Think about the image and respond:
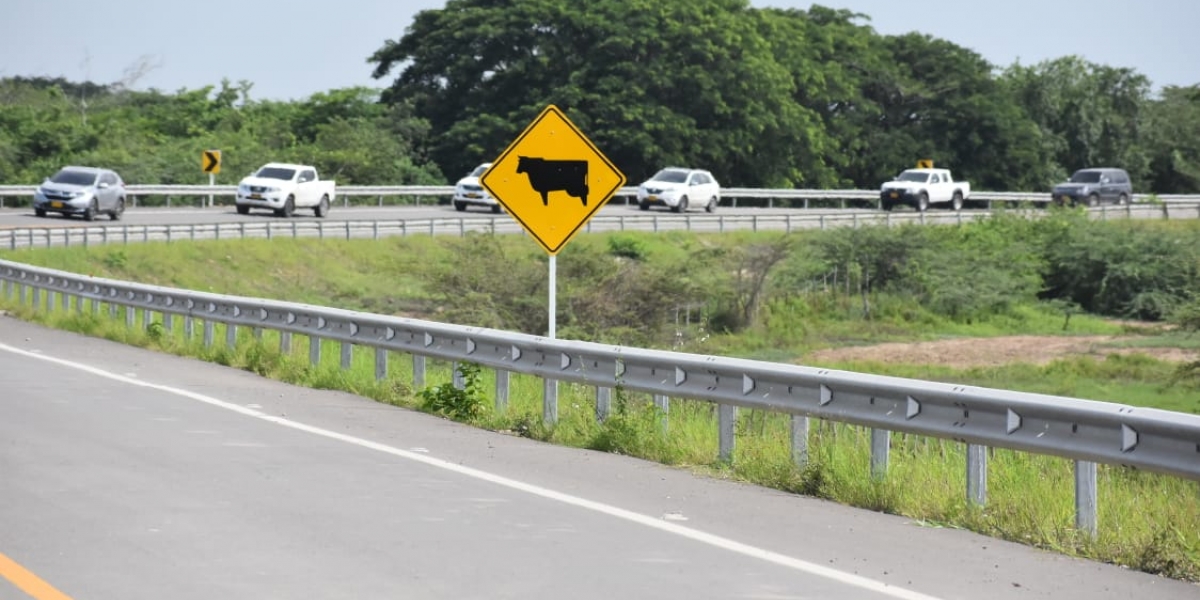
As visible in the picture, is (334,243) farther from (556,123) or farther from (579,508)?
(579,508)

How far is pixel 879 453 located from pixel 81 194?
136 ft

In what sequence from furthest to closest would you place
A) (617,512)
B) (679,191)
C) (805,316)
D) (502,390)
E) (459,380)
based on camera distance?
(679,191), (805,316), (459,380), (502,390), (617,512)

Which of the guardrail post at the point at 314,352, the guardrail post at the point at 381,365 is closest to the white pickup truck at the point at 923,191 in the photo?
the guardrail post at the point at 314,352

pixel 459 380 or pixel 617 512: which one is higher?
pixel 459 380

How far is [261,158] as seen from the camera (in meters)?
72.0

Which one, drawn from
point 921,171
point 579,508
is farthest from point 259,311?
point 921,171

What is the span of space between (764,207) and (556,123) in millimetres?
62197

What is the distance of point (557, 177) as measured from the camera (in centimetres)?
1681

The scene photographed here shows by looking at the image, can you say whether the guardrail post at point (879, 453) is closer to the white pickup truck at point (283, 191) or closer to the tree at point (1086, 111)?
the white pickup truck at point (283, 191)

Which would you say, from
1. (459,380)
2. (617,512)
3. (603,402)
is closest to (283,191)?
(459,380)

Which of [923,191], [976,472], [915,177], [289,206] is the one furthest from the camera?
[915,177]

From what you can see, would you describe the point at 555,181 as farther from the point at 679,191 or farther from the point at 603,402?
the point at 679,191

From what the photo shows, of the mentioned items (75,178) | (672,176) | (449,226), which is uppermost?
(75,178)

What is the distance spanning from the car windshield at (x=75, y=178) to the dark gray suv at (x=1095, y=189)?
3896cm
